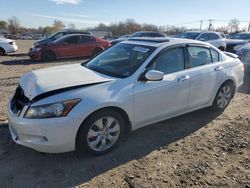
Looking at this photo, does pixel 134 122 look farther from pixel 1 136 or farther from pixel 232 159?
pixel 1 136

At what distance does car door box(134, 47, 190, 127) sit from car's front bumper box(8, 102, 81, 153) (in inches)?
40.5

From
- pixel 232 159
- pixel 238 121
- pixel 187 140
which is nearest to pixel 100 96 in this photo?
pixel 187 140

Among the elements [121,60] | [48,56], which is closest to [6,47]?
[48,56]

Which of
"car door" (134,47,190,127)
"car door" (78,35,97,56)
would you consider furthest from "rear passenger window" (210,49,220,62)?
"car door" (78,35,97,56)

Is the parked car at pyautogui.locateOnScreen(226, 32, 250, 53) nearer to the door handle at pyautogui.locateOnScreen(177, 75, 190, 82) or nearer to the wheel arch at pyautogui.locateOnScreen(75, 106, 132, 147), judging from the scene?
the door handle at pyautogui.locateOnScreen(177, 75, 190, 82)

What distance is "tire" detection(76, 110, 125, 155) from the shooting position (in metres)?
3.47

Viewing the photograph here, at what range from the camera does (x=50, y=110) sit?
3258 mm

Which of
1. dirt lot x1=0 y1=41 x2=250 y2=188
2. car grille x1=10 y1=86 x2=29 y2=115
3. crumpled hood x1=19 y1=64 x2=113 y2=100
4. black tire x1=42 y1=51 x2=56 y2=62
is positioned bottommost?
dirt lot x1=0 y1=41 x2=250 y2=188

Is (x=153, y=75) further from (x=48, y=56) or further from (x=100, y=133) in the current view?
(x=48, y=56)

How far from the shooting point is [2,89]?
711cm

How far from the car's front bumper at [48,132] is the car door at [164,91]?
1029mm

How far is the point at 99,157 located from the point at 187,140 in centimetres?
150

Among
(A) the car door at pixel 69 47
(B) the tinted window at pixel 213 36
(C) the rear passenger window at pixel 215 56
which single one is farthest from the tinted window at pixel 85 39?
(C) the rear passenger window at pixel 215 56

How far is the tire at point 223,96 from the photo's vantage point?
527 cm
